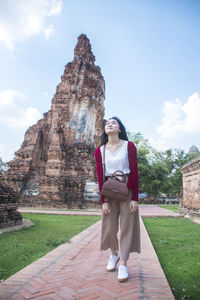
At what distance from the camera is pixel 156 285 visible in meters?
2.13

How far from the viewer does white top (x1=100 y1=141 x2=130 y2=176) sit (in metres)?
2.64

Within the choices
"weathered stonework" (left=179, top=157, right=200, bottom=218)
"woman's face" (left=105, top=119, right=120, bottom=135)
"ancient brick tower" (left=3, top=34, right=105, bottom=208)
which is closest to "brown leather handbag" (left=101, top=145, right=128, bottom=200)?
"woman's face" (left=105, top=119, right=120, bottom=135)

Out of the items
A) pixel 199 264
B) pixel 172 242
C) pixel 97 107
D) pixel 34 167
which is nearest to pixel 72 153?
pixel 34 167

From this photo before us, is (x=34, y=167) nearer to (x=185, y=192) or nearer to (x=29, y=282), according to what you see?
(x=185, y=192)

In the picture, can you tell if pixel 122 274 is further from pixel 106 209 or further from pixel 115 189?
pixel 115 189

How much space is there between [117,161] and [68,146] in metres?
16.3

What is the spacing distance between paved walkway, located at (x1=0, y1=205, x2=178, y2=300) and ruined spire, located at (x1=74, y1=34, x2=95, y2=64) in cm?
2071

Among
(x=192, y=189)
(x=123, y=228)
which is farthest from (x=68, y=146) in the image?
(x=123, y=228)

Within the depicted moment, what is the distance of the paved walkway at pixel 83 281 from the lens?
1929 millimetres

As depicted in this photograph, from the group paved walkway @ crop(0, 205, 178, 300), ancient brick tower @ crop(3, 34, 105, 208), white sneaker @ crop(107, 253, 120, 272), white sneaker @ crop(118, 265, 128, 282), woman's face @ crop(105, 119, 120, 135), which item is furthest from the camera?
Result: ancient brick tower @ crop(3, 34, 105, 208)

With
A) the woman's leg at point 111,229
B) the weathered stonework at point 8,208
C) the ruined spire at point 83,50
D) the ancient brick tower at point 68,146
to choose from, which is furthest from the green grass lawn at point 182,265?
the ruined spire at point 83,50

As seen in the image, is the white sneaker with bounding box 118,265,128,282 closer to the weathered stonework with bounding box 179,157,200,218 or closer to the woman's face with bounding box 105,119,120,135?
the woman's face with bounding box 105,119,120,135

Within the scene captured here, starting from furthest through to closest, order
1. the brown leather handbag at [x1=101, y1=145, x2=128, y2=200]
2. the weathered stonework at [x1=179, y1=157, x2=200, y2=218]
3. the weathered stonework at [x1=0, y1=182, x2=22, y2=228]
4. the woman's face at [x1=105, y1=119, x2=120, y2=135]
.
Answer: the weathered stonework at [x1=179, y1=157, x2=200, y2=218] → the weathered stonework at [x1=0, y1=182, x2=22, y2=228] → the woman's face at [x1=105, y1=119, x2=120, y2=135] → the brown leather handbag at [x1=101, y1=145, x2=128, y2=200]

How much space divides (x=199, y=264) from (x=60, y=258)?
196 centimetres
